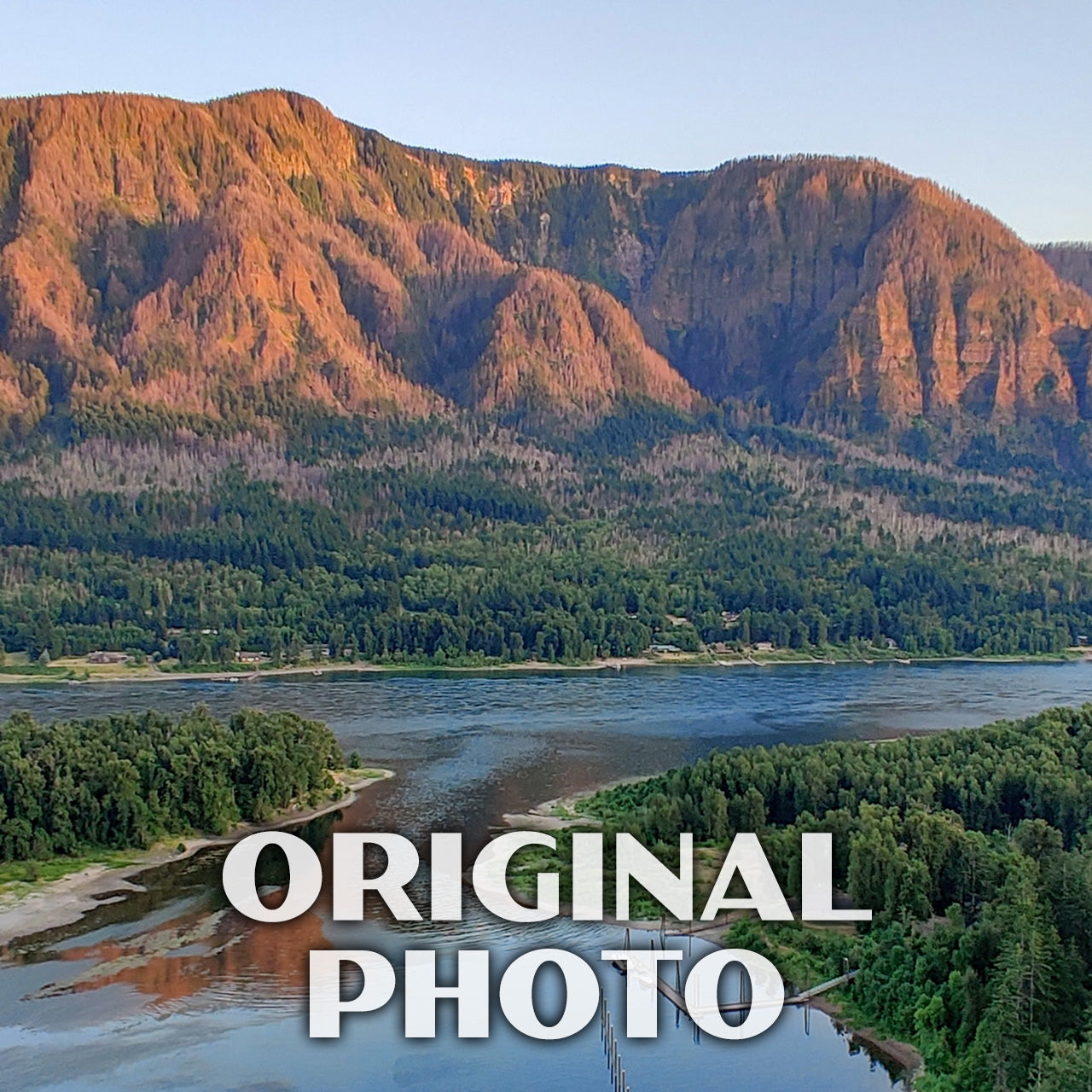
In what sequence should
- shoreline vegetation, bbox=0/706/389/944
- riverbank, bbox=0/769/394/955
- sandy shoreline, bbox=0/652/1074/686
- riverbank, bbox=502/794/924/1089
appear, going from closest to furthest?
riverbank, bbox=502/794/924/1089 < riverbank, bbox=0/769/394/955 < shoreline vegetation, bbox=0/706/389/944 < sandy shoreline, bbox=0/652/1074/686

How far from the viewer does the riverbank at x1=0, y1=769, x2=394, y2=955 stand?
51.7 metres

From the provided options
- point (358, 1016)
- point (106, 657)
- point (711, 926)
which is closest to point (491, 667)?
point (106, 657)

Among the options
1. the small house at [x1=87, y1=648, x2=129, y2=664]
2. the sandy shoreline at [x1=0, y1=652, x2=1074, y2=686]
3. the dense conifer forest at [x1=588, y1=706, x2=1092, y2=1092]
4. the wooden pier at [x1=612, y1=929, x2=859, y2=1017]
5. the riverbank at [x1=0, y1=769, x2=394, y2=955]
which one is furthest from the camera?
the small house at [x1=87, y1=648, x2=129, y2=664]

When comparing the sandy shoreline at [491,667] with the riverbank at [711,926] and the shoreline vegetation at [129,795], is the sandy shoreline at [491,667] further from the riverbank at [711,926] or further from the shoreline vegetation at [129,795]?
the riverbank at [711,926]

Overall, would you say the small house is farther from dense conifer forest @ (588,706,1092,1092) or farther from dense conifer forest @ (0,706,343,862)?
dense conifer forest @ (588,706,1092,1092)

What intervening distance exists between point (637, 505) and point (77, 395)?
52938 mm

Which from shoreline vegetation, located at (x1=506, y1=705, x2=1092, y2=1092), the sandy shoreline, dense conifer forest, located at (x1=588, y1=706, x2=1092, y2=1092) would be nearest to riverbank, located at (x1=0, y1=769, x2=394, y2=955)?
shoreline vegetation, located at (x1=506, y1=705, x2=1092, y2=1092)

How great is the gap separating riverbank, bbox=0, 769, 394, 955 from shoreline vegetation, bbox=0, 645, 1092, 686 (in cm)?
4319

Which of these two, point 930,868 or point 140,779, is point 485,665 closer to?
point 140,779

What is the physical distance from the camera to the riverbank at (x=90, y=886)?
170 ft

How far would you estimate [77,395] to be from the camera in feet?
527

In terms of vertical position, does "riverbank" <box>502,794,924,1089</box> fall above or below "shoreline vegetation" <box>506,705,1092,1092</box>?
below

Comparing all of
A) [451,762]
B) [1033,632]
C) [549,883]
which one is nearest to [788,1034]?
[549,883]

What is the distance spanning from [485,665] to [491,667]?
652 millimetres
